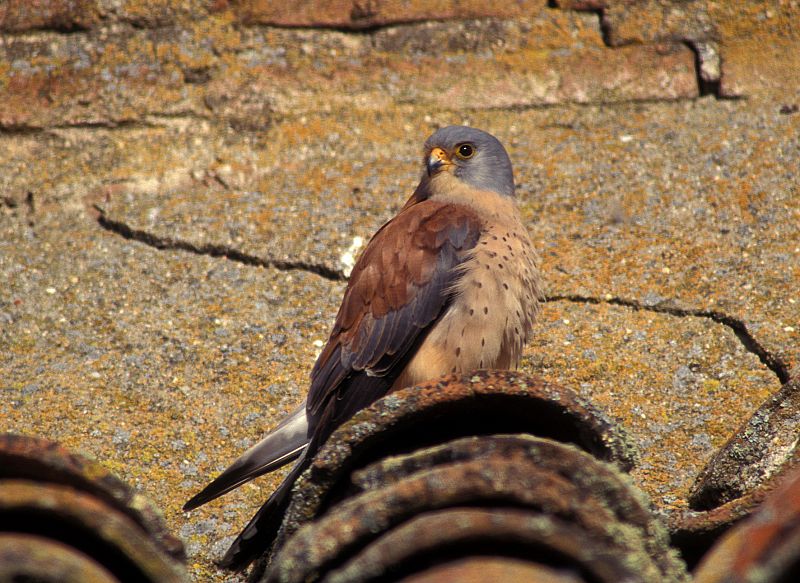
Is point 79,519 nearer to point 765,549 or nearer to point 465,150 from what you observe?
point 765,549

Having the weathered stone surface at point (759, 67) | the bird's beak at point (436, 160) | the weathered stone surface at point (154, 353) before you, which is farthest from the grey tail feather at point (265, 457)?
the weathered stone surface at point (759, 67)

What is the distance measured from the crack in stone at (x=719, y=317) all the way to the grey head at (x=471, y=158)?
49 centimetres

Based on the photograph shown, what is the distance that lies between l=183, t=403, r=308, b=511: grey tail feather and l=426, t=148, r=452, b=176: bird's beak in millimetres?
1149

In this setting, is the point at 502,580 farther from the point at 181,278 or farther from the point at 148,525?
the point at 181,278

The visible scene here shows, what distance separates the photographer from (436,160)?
371 centimetres

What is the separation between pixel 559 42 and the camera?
4.57 meters

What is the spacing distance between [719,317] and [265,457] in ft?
5.56

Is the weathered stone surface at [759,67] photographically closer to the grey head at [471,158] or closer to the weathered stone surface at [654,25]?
the weathered stone surface at [654,25]

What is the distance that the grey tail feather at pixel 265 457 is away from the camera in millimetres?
2670

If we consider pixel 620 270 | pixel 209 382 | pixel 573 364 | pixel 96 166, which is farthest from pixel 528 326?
pixel 96 166

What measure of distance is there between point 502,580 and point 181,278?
2653 millimetres

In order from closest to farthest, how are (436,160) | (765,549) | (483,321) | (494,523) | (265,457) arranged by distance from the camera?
(765,549) → (494,523) → (265,457) → (483,321) → (436,160)

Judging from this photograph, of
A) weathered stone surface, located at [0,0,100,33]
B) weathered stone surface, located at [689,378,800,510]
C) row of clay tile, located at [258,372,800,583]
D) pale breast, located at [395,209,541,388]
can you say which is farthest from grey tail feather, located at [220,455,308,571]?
weathered stone surface, located at [0,0,100,33]

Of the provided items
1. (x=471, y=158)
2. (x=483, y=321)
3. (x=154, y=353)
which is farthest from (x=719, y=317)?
(x=154, y=353)
